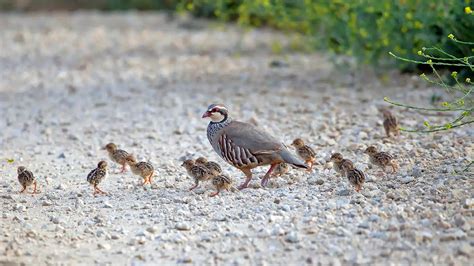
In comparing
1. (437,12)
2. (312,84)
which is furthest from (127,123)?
(437,12)

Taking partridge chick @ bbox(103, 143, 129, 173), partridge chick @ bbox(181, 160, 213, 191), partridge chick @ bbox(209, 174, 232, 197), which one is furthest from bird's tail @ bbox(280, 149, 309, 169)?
partridge chick @ bbox(103, 143, 129, 173)

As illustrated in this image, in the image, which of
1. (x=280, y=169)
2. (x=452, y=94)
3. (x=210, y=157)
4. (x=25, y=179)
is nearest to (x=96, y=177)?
(x=25, y=179)

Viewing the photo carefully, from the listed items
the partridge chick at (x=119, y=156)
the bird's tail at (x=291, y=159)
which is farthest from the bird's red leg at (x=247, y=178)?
the partridge chick at (x=119, y=156)

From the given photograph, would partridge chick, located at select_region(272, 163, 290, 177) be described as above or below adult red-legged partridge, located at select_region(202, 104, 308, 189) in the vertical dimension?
below

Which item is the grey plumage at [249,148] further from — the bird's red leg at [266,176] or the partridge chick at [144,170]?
the partridge chick at [144,170]

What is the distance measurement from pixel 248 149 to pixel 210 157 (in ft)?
6.33

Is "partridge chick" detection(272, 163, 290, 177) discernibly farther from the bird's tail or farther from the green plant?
the green plant

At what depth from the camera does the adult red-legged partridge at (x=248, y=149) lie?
8.77m

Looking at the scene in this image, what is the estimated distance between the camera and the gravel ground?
23.2ft

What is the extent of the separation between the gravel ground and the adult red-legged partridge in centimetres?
24

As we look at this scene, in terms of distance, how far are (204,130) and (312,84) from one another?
3280 millimetres

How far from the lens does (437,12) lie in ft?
40.8

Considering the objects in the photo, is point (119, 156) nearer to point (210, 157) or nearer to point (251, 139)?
point (210, 157)

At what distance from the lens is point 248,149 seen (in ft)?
29.1
